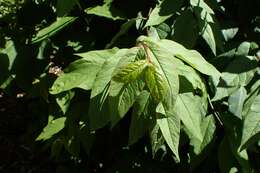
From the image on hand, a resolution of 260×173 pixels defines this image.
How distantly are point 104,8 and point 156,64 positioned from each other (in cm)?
78

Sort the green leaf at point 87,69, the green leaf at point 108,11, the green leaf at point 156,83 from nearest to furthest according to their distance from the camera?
the green leaf at point 156,83 < the green leaf at point 87,69 < the green leaf at point 108,11

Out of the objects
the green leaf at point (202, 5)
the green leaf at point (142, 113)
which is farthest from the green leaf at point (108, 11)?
the green leaf at point (142, 113)

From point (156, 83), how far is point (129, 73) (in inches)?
2.7

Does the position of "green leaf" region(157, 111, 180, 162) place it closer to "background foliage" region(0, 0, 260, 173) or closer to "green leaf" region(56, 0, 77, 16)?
"background foliage" region(0, 0, 260, 173)

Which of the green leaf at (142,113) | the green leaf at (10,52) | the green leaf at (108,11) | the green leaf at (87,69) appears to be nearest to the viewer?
the green leaf at (142,113)

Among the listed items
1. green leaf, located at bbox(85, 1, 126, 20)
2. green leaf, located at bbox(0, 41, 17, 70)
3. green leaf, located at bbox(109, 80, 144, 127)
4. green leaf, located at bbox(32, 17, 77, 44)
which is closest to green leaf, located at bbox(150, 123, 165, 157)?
green leaf, located at bbox(109, 80, 144, 127)

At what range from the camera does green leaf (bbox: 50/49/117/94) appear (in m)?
1.46

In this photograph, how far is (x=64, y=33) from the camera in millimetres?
2074

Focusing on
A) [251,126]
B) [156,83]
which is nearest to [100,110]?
[156,83]

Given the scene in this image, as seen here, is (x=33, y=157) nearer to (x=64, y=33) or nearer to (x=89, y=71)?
(x=64, y=33)

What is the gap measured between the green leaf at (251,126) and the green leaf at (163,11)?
17.8 inches

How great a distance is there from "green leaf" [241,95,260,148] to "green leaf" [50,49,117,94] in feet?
1.47

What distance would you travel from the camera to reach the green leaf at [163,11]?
1675 millimetres

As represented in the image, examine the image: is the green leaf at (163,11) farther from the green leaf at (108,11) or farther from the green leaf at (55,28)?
the green leaf at (55,28)
